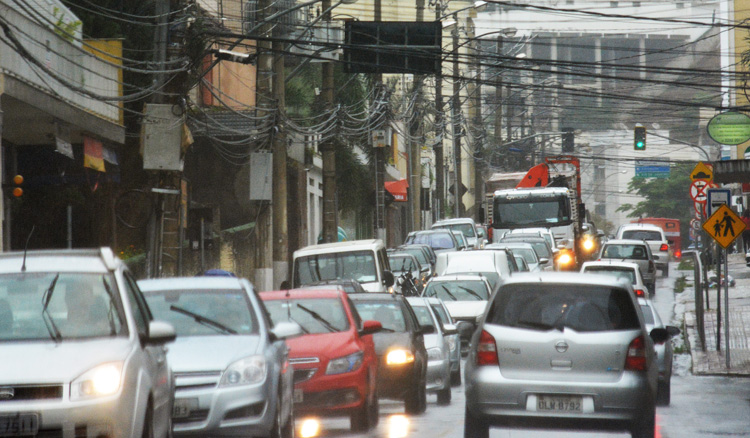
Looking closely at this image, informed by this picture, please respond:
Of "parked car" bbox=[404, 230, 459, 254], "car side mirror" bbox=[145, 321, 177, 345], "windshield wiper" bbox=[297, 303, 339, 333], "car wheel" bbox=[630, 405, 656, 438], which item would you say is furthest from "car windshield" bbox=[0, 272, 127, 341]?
"parked car" bbox=[404, 230, 459, 254]

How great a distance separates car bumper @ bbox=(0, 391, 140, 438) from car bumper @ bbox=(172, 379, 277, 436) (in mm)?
2663

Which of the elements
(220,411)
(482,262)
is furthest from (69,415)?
(482,262)

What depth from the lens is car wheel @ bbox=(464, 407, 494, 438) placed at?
36.7 feet

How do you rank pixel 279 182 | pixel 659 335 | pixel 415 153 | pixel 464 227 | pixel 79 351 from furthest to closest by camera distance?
pixel 415 153 < pixel 464 227 < pixel 279 182 < pixel 659 335 < pixel 79 351

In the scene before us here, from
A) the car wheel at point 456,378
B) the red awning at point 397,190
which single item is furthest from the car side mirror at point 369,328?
the red awning at point 397,190

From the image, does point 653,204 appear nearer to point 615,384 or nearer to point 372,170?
point 372,170

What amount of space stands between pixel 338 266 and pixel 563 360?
17232mm

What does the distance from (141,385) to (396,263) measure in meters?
26.7

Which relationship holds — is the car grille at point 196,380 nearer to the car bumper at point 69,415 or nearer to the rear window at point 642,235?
the car bumper at point 69,415

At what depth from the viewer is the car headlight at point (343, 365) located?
1297 centimetres

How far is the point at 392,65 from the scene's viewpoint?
3600 centimetres

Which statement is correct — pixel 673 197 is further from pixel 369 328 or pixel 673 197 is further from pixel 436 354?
pixel 369 328

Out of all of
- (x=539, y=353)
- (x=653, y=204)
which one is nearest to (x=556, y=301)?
(x=539, y=353)

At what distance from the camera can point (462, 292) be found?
90.0ft
